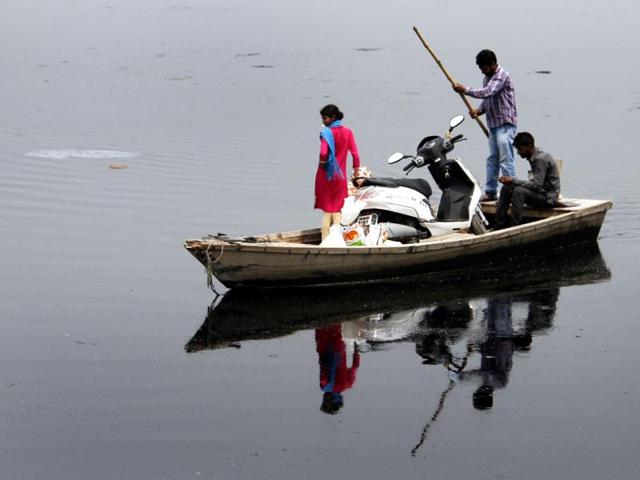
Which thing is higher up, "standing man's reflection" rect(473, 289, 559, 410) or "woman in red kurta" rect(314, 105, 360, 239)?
"woman in red kurta" rect(314, 105, 360, 239)

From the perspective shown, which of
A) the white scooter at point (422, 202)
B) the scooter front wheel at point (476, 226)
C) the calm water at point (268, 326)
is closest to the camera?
the calm water at point (268, 326)

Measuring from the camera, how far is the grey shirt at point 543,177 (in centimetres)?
1273

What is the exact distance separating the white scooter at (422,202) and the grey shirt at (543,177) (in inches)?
24.3

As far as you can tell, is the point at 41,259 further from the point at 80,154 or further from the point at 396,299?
the point at 80,154

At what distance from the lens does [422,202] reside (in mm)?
Result: 12250

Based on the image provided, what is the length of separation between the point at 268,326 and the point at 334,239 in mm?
1530

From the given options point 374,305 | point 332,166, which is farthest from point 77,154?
point 374,305

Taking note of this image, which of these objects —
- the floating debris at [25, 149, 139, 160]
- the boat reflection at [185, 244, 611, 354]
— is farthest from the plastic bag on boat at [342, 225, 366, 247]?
the floating debris at [25, 149, 139, 160]

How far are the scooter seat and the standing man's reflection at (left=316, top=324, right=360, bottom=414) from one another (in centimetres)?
215

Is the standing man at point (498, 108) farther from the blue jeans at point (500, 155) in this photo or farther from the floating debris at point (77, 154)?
the floating debris at point (77, 154)

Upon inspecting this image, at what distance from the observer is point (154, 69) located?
104 ft

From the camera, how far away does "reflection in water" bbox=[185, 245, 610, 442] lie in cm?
938

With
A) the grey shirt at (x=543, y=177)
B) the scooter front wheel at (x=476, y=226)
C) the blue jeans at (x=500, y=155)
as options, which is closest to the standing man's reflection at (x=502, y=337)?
the scooter front wheel at (x=476, y=226)

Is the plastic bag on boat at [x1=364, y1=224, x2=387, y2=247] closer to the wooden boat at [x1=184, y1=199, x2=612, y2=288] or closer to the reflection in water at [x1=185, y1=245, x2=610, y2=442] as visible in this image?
the wooden boat at [x1=184, y1=199, x2=612, y2=288]
